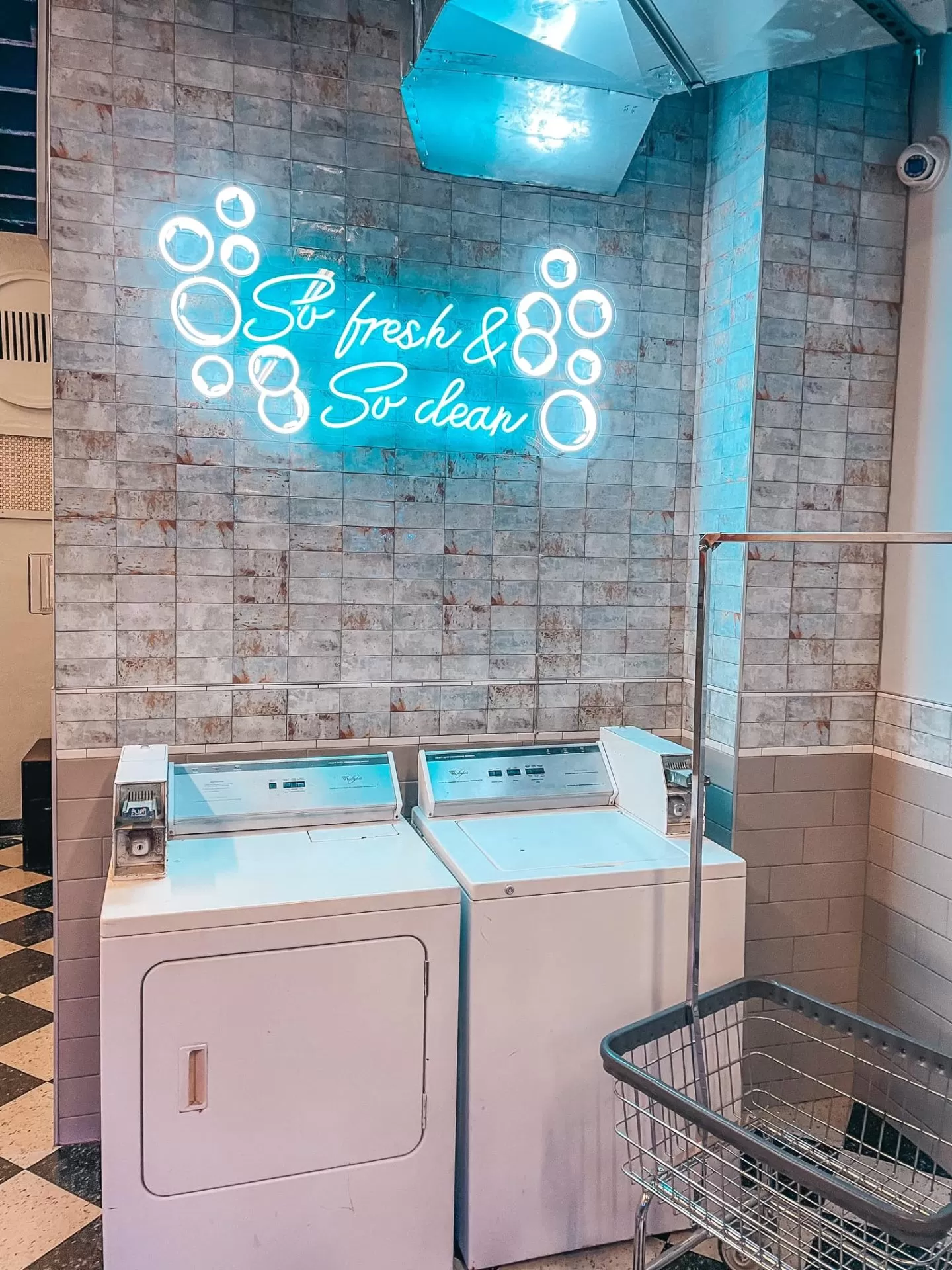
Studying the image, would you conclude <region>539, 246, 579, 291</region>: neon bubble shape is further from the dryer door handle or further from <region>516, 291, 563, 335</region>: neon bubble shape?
the dryer door handle

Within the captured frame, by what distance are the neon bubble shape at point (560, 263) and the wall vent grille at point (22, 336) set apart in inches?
124

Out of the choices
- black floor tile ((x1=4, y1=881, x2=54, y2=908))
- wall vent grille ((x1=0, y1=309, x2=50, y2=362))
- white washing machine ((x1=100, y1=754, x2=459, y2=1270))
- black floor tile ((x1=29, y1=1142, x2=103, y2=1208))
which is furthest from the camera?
wall vent grille ((x1=0, y1=309, x2=50, y2=362))

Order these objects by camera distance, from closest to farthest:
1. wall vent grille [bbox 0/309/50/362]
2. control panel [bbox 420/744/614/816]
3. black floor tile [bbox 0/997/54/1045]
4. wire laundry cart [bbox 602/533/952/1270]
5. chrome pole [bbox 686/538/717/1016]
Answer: wire laundry cart [bbox 602/533/952/1270] < chrome pole [bbox 686/538/717/1016] < control panel [bbox 420/744/614/816] < black floor tile [bbox 0/997/54/1045] < wall vent grille [bbox 0/309/50/362]

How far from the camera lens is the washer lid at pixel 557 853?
84.4 inches

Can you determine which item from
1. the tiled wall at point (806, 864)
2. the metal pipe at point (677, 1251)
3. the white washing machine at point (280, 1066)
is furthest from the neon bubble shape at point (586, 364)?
the metal pipe at point (677, 1251)

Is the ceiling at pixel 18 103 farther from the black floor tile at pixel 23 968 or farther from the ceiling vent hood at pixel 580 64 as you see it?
the black floor tile at pixel 23 968

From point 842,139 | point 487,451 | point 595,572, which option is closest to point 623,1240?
point 595,572

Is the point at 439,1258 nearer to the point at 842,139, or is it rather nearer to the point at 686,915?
the point at 686,915

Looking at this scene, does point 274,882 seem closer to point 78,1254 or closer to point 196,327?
point 78,1254

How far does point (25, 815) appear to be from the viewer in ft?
14.9

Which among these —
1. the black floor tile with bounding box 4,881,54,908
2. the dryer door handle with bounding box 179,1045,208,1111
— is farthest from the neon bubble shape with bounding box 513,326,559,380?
the black floor tile with bounding box 4,881,54,908

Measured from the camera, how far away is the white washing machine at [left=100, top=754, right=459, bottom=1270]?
1.87m

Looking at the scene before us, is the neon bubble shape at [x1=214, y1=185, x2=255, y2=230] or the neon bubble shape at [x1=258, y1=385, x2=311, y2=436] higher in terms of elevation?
the neon bubble shape at [x1=214, y1=185, x2=255, y2=230]

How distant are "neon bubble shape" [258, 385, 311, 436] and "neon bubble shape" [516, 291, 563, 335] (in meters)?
0.66
